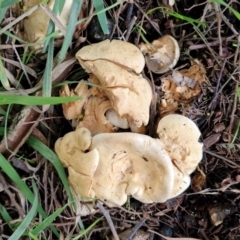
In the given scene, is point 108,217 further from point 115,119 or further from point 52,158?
point 115,119

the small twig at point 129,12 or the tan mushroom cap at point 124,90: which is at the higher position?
the small twig at point 129,12

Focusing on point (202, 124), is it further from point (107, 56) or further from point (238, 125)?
point (107, 56)

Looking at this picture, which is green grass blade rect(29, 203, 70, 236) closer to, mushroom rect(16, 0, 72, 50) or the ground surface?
the ground surface

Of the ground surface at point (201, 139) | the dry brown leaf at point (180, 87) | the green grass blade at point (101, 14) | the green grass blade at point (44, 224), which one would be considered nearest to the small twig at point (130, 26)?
the ground surface at point (201, 139)

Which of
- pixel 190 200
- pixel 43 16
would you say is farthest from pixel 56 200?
pixel 43 16

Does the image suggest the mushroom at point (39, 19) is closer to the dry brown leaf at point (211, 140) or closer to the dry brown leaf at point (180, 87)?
the dry brown leaf at point (180, 87)

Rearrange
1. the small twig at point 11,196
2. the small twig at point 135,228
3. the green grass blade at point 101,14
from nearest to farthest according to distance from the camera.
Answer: the green grass blade at point 101,14 → the small twig at point 11,196 → the small twig at point 135,228
